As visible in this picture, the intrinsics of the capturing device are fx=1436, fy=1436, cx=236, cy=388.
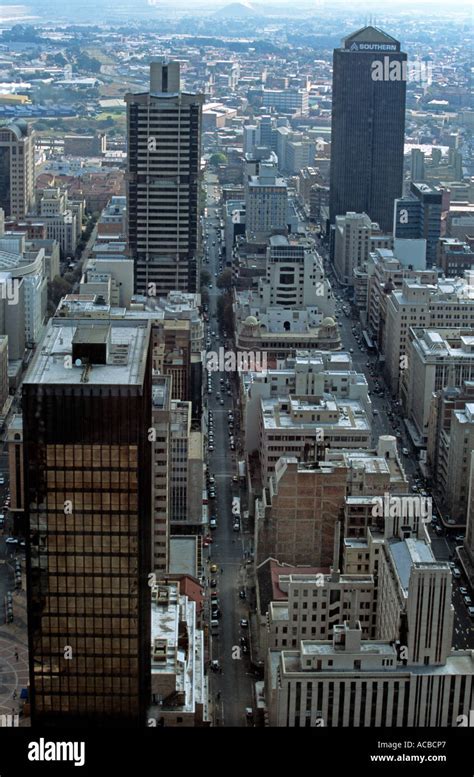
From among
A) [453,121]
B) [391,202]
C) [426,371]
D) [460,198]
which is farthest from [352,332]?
[453,121]

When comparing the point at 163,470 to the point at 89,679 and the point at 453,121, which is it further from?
the point at 453,121

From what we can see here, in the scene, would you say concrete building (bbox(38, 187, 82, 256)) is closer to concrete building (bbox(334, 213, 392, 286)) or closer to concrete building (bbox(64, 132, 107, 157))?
concrete building (bbox(334, 213, 392, 286))

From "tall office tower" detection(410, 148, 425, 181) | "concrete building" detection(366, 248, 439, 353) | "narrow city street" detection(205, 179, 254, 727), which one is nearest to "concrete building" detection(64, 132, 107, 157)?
"tall office tower" detection(410, 148, 425, 181)

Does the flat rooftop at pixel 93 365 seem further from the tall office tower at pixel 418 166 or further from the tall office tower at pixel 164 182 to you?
the tall office tower at pixel 418 166

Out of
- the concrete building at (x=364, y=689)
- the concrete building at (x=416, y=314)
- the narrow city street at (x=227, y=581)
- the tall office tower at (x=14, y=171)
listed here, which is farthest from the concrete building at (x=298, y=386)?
the tall office tower at (x=14, y=171)

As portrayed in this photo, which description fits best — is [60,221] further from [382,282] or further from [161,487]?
[161,487]

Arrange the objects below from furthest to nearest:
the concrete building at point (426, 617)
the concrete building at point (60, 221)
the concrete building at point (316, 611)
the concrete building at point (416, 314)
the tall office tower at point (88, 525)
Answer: the concrete building at point (60, 221)
the concrete building at point (416, 314)
the concrete building at point (316, 611)
the concrete building at point (426, 617)
the tall office tower at point (88, 525)
